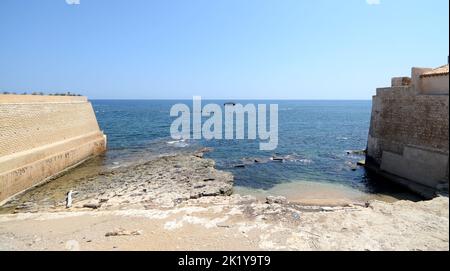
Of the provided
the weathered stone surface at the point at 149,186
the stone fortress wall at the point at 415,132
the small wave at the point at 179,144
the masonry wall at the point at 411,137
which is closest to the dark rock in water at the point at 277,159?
the weathered stone surface at the point at 149,186

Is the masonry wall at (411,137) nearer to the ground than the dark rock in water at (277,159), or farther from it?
farther from it

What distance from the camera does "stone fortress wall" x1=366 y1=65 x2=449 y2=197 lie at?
13.8 m

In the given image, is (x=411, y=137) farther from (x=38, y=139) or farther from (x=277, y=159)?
(x=38, y=139)

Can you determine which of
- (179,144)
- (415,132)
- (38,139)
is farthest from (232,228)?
(179,144)

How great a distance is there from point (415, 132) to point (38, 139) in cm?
2109

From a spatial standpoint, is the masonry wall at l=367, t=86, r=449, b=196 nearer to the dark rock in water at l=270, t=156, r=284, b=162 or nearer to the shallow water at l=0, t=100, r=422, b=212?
the shallow water at l=0, t=100, r=422, b=212

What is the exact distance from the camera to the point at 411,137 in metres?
15.5

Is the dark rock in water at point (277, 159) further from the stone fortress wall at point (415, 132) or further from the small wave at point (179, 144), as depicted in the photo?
the small wave at point (179, 144)

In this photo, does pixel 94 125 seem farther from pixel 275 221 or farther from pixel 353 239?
pixel 353 239

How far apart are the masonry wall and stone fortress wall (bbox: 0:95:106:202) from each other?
1920cm

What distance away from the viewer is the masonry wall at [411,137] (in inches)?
543

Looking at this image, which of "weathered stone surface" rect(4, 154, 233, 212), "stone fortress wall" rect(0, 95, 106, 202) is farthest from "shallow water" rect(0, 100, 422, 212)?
"weathered stone surface" rect(4, 154, 233, 212)

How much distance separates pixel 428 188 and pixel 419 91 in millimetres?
4999

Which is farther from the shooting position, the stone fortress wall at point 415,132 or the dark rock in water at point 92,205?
the stone fortress wall at point 415,132
